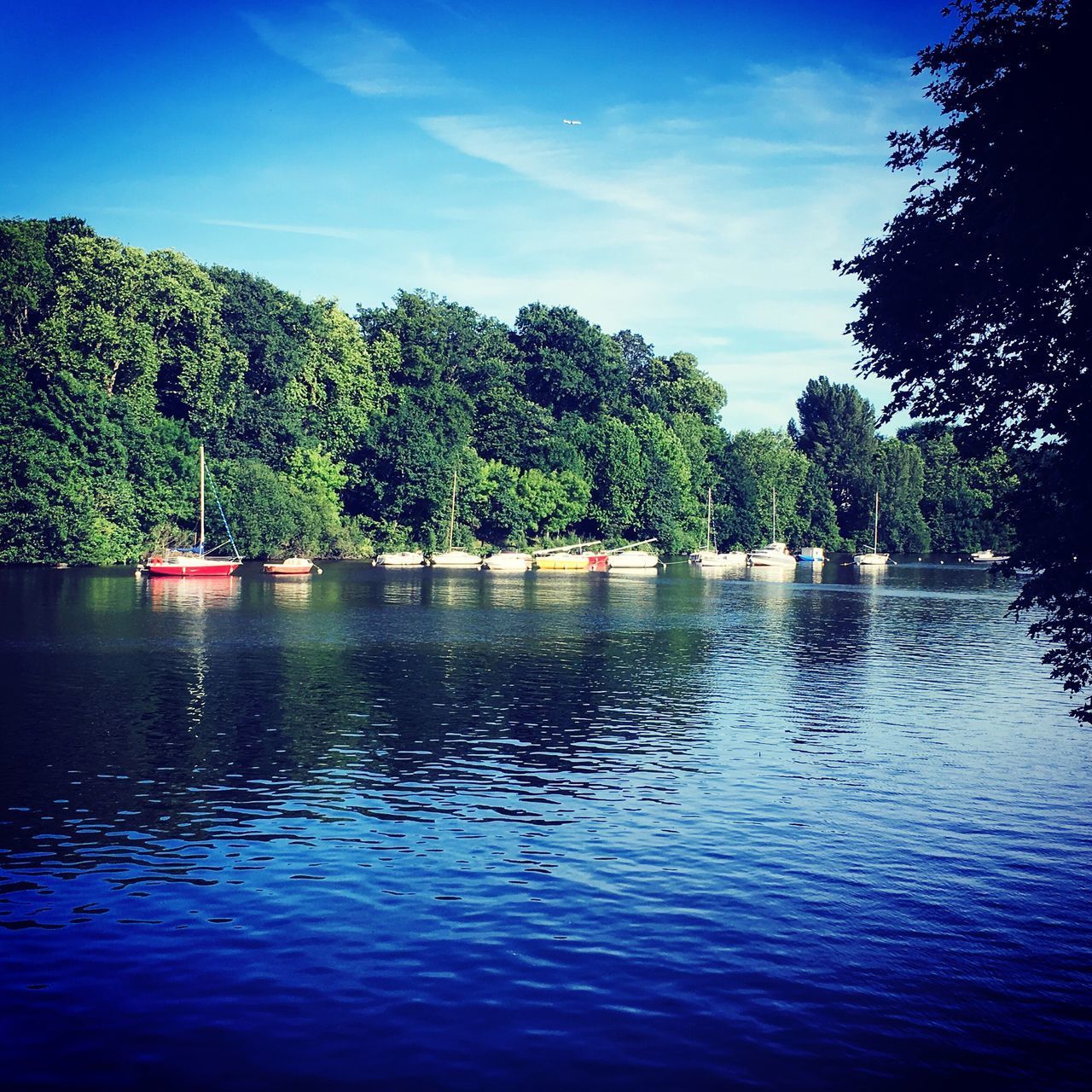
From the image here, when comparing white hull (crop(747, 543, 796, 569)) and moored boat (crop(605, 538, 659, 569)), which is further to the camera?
white hull (crop(747, 543, 796, 569))

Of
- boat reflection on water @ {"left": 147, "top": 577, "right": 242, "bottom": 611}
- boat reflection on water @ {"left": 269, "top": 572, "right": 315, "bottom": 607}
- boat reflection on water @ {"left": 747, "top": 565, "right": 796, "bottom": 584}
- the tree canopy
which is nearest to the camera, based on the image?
the tree canopy

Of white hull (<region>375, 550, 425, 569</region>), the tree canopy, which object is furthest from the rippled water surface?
white hull (<region>375, 550, 425, 569</region>)

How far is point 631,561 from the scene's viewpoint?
170m

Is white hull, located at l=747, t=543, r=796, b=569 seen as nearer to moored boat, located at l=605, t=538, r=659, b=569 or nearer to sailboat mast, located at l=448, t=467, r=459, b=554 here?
moored boat, located at l=605, t=538, r=659, b=569

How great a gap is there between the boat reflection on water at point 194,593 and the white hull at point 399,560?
39315 millimetres

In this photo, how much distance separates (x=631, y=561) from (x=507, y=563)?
66.0 feet

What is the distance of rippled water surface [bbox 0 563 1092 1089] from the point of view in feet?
52.4

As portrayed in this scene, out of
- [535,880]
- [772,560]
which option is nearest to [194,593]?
[535,880]

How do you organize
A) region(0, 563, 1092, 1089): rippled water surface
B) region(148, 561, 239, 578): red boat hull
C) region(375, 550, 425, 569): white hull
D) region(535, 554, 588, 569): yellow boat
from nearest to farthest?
region(0, 563, 1092, 1089): rippled water surface, region(148, 561, 239, 578): red boat hull, region(375, 550, 425, 569): white hull, region(535, 554, 588, 569): yellow boat

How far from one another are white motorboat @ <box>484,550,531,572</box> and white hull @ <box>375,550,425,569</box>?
10323 millimetres

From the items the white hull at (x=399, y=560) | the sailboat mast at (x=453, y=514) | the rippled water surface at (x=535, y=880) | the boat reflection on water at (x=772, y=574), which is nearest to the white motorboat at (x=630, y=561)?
the boat reflection on water at (x=772, y=574)

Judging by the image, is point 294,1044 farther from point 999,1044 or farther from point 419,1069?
point 999,1044

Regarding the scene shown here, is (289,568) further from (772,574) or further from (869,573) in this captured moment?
(869,573)

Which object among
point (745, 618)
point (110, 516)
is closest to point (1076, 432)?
point (745, 618)
